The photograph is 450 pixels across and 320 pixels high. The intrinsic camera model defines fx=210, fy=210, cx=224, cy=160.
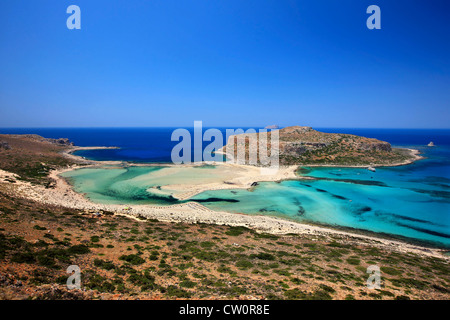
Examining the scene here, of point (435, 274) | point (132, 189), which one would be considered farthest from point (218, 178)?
point (435, 274)

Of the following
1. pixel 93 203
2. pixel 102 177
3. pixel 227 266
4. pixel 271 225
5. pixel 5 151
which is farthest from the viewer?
pixel 5 151

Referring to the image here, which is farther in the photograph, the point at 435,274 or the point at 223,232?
the point at 223,232

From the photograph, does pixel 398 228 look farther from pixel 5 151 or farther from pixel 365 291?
pixel 5 151

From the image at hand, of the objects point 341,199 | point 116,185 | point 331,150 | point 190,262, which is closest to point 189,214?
point 190,262

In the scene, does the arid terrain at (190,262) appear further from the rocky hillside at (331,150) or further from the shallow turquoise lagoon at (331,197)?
the rocky hillside at (331,150)

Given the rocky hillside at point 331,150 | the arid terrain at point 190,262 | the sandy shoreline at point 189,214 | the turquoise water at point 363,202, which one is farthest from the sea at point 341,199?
the rocky hillside at point 331,150

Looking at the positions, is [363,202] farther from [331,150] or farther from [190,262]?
[331,150]
